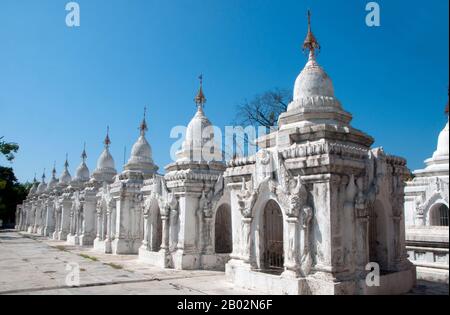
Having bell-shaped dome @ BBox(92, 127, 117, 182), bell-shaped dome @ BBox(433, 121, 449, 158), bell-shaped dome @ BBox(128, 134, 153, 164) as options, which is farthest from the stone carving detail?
bell-shaped dome @ BBox(92, 127, 117, 182)

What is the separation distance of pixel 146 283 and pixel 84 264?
259 inches

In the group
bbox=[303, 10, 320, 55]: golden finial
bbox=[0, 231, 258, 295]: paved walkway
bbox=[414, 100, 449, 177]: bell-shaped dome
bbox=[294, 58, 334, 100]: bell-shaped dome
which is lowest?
bbox=[0, 231, 258, 295]: paved walkway

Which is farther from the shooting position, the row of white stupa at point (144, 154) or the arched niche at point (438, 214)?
the arched niche at point (438, 214)

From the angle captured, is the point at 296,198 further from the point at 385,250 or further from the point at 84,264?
the point at 84,264

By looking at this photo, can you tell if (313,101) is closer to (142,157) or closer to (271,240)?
(271,240)

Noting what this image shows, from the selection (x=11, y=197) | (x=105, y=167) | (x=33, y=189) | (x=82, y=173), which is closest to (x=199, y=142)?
(x=105, y=167)

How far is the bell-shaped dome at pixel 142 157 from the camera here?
25812 mm

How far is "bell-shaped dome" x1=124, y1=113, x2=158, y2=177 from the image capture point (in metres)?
25.8

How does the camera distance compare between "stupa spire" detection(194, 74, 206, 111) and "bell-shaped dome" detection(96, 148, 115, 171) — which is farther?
"bell-shaped dome" detection(96, 148, 115, 171)

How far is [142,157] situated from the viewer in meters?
26.3

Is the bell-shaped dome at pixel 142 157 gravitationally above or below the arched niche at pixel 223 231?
above

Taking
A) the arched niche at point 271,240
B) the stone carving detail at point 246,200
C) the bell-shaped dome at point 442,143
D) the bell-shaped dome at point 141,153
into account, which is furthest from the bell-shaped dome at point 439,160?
the bell-shaped dome at point 141,153

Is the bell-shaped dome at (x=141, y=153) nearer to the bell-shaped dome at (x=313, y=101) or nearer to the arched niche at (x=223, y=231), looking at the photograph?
the arched niche at (x=223, y=231)

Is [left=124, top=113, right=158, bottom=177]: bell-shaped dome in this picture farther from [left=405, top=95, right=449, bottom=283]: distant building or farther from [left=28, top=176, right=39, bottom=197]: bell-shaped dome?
[left=28, top=176, right=39, bottom=197]: bell-shaped dome
